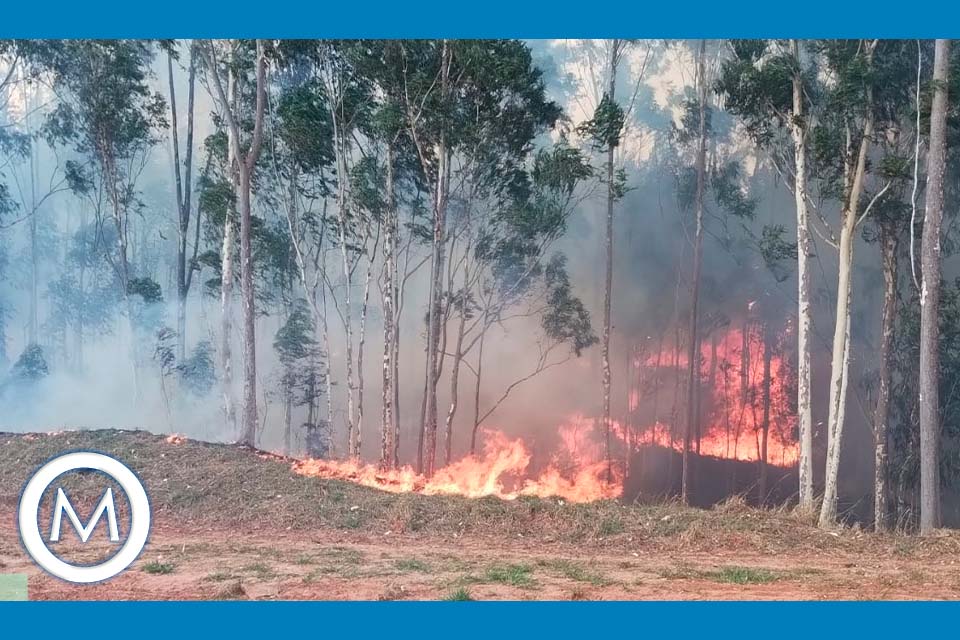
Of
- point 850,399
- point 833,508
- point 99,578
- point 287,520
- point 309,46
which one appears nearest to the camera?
point 99,578

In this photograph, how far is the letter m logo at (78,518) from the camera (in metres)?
7.25

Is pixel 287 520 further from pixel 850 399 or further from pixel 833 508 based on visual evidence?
pixel 850 399

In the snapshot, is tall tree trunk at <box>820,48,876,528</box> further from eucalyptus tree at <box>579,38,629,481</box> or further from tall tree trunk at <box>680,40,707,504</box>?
eucalyptus tree at <box>579,38,629,481</box>

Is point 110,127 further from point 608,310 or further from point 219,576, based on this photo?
point 608,310

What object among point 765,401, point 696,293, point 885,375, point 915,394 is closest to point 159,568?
point 696,293

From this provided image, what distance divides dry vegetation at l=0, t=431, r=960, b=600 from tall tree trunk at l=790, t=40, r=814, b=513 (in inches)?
28.3

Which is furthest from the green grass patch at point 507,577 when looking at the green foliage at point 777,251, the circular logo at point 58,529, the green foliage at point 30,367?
the green foliage at point 777,251

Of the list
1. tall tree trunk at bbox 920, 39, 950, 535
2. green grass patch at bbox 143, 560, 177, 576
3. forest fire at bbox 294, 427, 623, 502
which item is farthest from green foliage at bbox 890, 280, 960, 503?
green grass patch at bbox 143, 560, 177, 576

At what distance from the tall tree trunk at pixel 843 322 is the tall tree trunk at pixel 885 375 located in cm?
88

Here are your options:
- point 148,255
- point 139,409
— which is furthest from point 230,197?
point 139,409

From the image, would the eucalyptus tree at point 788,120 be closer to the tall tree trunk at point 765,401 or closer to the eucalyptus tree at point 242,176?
the tall tree trunk at point 765,401

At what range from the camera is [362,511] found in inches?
376

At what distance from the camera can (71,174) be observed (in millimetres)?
9891

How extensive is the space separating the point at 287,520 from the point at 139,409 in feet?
6.12
